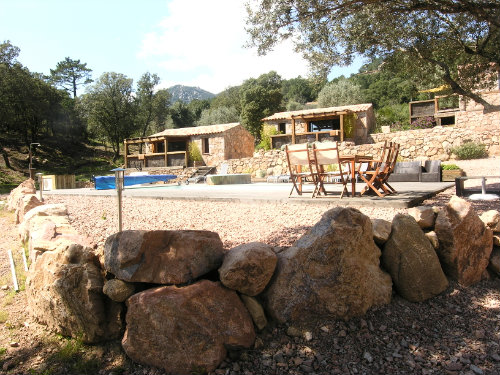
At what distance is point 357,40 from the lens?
21.7 feet

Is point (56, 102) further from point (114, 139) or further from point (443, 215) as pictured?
point (443, 215)

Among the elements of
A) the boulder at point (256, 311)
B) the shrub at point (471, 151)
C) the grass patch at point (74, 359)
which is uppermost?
the shrub at point (471, 151)

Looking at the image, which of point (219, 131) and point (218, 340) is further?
point (219, 131)

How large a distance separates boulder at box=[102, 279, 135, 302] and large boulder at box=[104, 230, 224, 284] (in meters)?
0.05

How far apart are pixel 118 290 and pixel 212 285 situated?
610 mm

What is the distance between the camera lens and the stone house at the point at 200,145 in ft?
86.7

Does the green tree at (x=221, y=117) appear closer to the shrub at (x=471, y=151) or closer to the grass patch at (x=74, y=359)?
the shrub at (x=471, y=151)

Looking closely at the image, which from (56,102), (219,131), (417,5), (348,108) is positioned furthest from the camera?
(56,102)

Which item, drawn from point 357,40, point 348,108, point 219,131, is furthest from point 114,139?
point 357,40

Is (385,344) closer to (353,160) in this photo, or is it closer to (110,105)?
(353,160)

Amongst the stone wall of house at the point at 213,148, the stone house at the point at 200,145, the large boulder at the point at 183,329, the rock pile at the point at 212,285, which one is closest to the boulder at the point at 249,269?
the rock pile at the point at 212,285

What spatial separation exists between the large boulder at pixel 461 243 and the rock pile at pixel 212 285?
166 millimetres

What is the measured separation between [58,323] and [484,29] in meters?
8.20

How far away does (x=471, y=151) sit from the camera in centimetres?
1614
